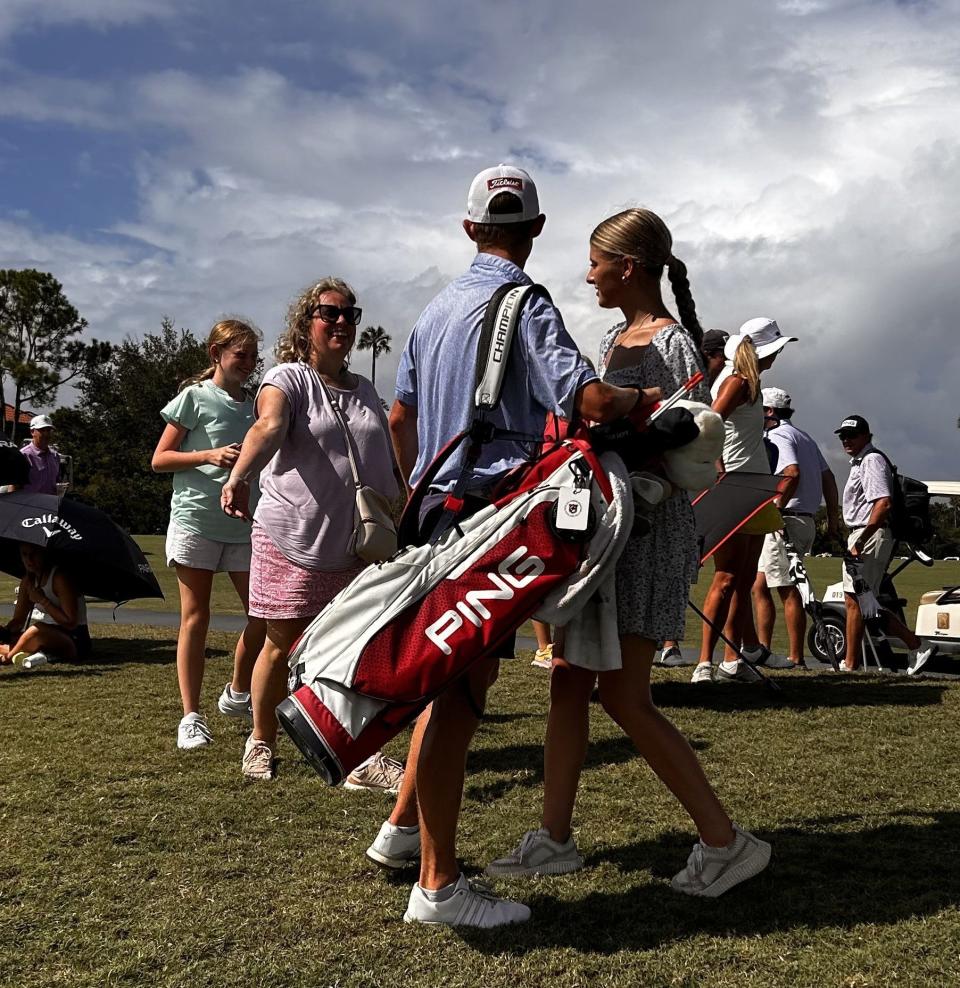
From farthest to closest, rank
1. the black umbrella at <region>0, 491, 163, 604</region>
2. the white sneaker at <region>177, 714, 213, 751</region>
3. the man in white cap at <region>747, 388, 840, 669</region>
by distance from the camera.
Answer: the man in white cap at <region>747, 388, 840, 669</region> → the black umbrella at <region>0, 491, 163, 604</region> → the white sneaker at <region>177, 714, 213, 751</region>

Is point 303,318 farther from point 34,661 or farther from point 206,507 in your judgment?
point 34,661

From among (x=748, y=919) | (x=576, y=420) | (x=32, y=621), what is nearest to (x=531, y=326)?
(x=576, y=420)

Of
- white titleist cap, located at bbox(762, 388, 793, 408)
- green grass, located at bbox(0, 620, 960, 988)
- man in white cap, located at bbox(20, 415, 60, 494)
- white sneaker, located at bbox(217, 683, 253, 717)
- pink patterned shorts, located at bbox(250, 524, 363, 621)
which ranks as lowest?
green grass, located at bbox(0, 620, 960, 988)

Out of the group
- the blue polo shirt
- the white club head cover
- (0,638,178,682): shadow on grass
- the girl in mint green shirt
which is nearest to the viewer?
the blue polo shirt

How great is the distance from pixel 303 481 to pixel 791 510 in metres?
5.75

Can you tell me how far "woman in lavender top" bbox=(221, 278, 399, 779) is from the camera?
4793 mm

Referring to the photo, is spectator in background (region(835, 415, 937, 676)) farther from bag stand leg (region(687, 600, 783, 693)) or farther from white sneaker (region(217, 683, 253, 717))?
white sneaker (region(217, 683, 253, 717))

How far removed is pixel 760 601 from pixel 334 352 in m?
5.76

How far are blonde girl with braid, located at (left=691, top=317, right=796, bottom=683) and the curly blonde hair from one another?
6.75ft

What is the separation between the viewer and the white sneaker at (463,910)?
10.4 ft

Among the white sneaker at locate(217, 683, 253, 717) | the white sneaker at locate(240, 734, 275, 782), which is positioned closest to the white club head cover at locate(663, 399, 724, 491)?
the white sneaker at locate(240, 734, 275, 782)

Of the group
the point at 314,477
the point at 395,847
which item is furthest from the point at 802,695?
the point at 395,847

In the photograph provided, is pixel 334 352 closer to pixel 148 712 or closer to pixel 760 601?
pixel 148 712

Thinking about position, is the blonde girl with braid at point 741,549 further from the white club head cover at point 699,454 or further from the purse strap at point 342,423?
the white club head cover at point 699,454
